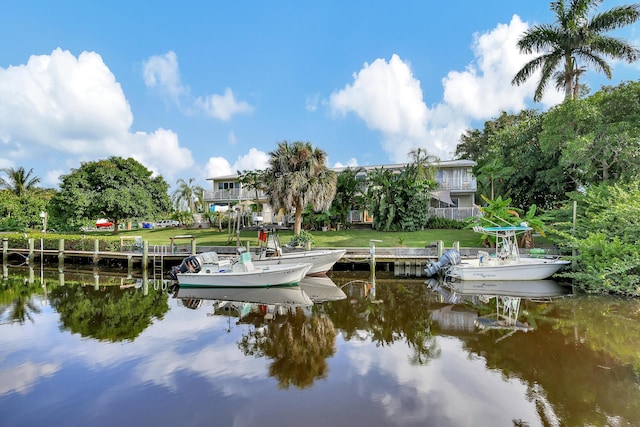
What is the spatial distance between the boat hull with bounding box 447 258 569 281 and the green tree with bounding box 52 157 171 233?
2861cm

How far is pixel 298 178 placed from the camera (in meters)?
23.9

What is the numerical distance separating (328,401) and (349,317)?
5583mm

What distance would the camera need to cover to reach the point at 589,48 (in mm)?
22234

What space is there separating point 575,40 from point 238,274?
77.6 feet

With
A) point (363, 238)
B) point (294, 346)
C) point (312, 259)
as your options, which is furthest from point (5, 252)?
point (294, 346)

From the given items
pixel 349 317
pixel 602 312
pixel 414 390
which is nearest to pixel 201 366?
pixel 414 390

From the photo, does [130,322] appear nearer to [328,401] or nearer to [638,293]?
[328,401]

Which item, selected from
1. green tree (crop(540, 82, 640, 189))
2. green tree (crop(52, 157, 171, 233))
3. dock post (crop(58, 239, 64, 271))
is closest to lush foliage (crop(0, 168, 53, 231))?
green tree (crop(52, 157, 171, 233))

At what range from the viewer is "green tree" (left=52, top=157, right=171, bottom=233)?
31.3 metres

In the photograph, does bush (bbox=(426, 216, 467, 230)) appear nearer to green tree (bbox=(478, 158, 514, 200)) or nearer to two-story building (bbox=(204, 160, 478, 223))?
two-story building (bbox=(204, 160, 478, 223))

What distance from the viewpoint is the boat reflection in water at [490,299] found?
1104 centimetres

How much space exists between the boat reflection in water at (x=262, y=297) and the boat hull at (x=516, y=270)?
20.8ft

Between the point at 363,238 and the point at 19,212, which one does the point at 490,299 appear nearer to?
the point at 363,238

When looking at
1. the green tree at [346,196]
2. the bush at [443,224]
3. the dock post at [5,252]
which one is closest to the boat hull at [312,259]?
the green tree at [346,196]
